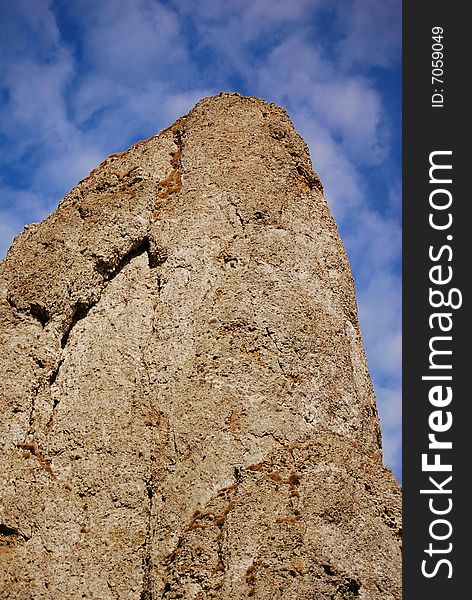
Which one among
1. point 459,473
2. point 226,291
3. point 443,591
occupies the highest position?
point 226,291

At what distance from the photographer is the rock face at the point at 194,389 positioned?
265 inches

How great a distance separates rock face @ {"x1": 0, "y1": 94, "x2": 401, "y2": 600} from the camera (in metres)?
6.74

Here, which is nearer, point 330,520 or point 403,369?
point 330,520

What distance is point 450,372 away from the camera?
7.29 metres

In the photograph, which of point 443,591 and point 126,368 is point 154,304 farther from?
point 443,591

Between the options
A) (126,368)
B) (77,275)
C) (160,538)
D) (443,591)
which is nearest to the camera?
(443,591)

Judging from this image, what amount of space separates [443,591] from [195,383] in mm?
2579

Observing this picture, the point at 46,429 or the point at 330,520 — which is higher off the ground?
the point at 46,429

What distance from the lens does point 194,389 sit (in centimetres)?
753

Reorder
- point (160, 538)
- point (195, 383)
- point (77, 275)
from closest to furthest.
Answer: point (160, 538) → point (195, 383) → point (77, 275)

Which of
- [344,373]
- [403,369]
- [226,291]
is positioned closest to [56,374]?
[226,291]

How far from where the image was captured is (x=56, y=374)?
8195 millimetres

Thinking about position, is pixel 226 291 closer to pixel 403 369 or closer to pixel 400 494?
pixel 403 369

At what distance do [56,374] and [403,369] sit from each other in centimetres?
317
